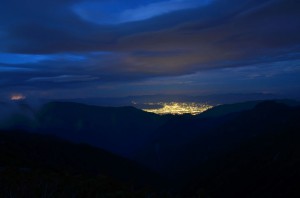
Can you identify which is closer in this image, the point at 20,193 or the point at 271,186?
the point at 20,193

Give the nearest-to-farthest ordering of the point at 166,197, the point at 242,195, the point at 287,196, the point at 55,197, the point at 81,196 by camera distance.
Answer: the point at 55,197, the point at 81,196, the point at 166,197, the point at 287,196, the point at 242,195

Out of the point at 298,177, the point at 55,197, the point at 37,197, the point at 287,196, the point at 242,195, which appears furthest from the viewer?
the point at 242,195

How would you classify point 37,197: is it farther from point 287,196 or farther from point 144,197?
point 287,196

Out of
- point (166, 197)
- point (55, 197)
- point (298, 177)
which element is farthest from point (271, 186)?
point (55, 197)

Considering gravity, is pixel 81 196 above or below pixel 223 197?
above

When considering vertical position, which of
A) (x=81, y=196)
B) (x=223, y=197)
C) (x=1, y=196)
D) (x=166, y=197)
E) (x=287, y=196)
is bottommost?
(x=223, y=197)

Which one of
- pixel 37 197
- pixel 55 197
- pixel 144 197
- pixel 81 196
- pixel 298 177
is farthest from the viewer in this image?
pixel 298 177

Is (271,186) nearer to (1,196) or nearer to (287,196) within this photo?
(287,196)

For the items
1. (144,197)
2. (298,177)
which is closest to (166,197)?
(144,197)

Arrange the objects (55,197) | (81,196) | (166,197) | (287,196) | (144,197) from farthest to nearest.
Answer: (287,196), (166,197), (144,197), (81,196), (55,197)
